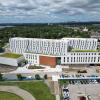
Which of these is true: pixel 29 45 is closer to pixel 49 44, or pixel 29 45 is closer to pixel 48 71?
pixel 49 44

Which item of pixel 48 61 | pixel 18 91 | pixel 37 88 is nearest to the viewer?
pixel 18 91

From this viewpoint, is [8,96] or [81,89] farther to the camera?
[81,89]

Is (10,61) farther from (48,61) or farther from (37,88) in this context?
(37,88)

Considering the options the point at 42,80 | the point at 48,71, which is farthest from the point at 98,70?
the point at 42,80

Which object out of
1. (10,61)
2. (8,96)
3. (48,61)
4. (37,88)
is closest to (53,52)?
(48,61)

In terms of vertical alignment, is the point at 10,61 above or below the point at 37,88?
above

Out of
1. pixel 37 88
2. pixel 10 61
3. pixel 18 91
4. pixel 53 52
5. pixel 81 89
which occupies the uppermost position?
pixel 53 52

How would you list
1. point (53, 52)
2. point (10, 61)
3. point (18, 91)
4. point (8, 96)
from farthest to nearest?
point (53, 52) → point (10, 61) → point (18, 91) → point (8, 96)
